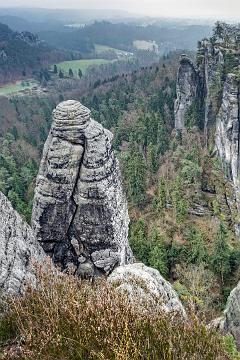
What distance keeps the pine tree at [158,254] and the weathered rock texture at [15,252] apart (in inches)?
1098

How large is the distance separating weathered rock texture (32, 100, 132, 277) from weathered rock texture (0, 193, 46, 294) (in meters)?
5.33

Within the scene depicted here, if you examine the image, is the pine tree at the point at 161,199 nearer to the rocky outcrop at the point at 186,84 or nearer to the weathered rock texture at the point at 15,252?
the rocky outcrop at the point at 186,84

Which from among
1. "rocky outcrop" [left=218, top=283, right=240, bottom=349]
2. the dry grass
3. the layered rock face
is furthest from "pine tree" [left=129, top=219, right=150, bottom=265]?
the dry grass

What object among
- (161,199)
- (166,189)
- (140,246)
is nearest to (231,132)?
(166,189)

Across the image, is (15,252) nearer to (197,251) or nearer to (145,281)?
(145,281)

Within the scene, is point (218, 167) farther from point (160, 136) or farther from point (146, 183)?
point (160, 136)

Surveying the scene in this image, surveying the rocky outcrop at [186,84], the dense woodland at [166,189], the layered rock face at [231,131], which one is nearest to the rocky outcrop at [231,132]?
the layered rock face at [231,131]

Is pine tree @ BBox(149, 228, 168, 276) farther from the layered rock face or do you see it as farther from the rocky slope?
the layered rock face

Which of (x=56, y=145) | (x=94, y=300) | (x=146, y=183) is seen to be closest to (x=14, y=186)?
(x=146, y=183)

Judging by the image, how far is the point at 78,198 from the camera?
24.7 meters

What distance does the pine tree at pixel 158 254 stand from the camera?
4606 cm

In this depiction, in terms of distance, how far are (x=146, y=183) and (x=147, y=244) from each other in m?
22.9

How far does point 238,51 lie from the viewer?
7094 centimetres

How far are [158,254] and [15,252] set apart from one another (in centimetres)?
3168
